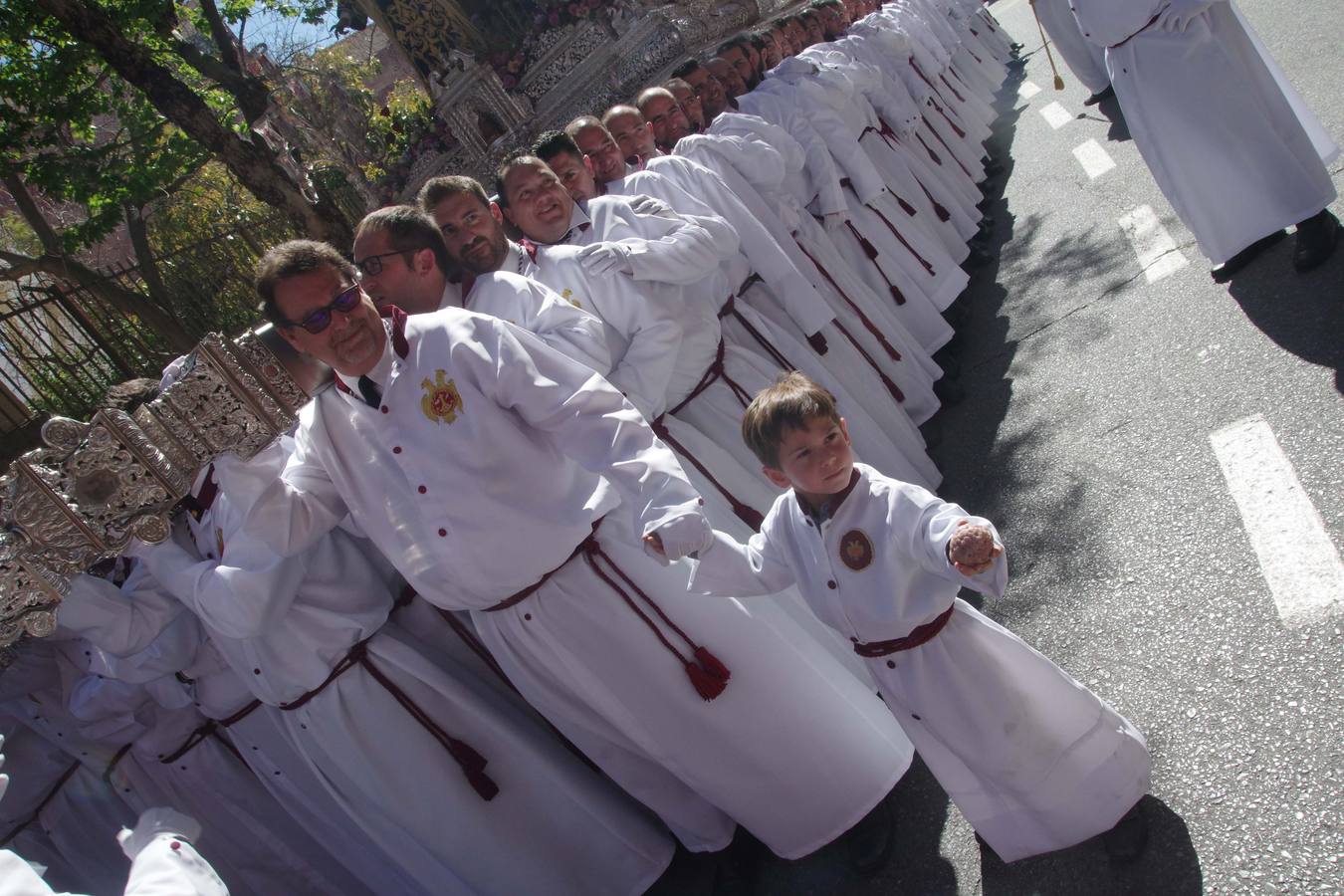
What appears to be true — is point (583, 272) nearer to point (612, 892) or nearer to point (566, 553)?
point (566, 553)

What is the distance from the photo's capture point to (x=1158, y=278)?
19.5 ft

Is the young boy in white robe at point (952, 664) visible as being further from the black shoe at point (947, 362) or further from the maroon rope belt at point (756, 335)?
the black shoe at point (947, 362)

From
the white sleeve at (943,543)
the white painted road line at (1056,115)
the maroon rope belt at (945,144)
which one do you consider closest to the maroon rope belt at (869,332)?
the white sleeve at (943,543)

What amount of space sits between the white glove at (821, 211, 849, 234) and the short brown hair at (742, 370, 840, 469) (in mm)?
3604

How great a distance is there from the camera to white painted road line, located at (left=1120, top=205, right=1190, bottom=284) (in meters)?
6.04

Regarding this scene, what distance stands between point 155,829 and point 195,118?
911 centimetres

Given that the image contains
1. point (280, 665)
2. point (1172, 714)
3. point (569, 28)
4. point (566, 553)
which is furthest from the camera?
point (569, 28)

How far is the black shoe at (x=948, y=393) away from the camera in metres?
6.10

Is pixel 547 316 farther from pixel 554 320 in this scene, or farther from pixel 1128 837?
pixel 1128 837

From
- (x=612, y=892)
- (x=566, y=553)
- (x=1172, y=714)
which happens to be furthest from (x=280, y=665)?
(x=1172, y=714)

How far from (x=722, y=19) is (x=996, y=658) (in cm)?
1368

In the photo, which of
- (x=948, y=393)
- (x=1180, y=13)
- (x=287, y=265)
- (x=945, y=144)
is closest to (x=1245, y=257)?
(x=1180, y=13)

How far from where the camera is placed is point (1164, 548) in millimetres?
3742

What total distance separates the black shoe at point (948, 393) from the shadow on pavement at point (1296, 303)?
146 centimetres
